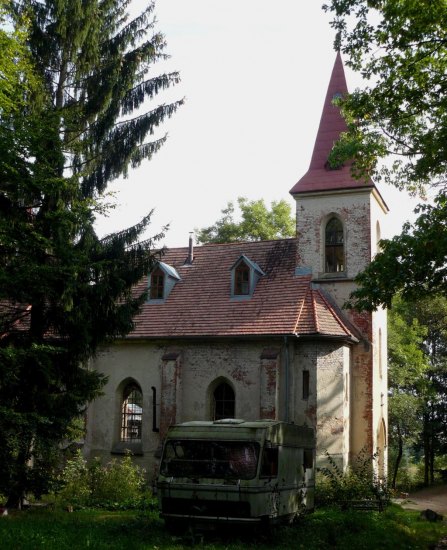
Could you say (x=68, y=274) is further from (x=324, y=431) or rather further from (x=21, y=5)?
(x=324, y=431)

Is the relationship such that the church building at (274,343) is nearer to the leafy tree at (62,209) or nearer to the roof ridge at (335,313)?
the roof ridge at (335,313)

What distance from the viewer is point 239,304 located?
23328 mm

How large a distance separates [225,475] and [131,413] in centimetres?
1189

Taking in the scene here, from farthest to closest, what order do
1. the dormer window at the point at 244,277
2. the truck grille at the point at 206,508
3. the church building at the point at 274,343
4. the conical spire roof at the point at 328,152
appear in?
the conical spire roof at the point at 328,152
the dormer window at the point at 244,277
the church building at the point at 274,343
the truck grille at the point at 206,508

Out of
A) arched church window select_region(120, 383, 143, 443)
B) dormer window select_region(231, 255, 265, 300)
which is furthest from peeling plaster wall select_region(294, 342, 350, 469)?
arched church window select_region(120, 383, 143, 443)

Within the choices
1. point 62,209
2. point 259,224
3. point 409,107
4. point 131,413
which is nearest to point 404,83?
point 409,107

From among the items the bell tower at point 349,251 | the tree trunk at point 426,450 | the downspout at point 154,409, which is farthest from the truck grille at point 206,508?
the tree trunk at point 426,450

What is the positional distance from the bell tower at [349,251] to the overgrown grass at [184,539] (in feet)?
22.0

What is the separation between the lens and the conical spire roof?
24266 mm

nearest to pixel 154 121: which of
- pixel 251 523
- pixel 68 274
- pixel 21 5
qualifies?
pixel 21 5

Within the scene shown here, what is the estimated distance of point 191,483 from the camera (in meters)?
12.7

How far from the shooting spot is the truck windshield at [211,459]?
1266 centimetres

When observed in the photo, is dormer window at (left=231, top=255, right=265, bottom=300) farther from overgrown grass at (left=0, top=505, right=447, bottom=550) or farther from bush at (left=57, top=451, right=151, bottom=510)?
overgrown grass at (left=0, top=505, right=447, bottom=550)

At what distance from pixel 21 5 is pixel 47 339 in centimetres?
851
